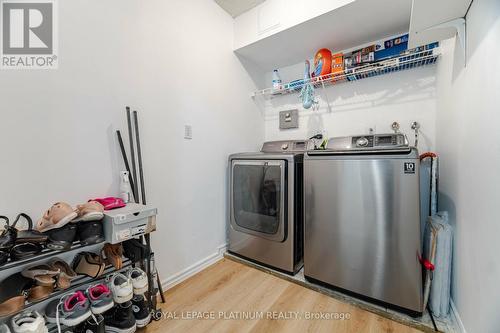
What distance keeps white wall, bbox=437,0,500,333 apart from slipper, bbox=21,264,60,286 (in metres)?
1.79

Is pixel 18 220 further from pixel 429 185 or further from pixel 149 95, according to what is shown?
pixel 429 185

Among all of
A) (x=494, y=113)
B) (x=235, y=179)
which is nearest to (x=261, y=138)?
(x=235, y=179)

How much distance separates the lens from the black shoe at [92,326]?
3.29ft

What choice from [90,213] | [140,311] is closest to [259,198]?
[140,311]

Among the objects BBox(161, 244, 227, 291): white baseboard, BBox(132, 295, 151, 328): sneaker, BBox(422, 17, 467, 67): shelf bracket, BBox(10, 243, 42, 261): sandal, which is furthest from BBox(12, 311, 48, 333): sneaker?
BBox(422, 17, 467, 67): shelf bracket

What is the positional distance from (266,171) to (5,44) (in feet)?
5.48

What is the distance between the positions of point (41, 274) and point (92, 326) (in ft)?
1.17

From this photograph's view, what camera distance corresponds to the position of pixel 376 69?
5.92 feet

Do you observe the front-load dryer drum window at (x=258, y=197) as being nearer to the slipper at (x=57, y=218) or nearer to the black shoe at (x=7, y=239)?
the slipper at (x=57, y=218)

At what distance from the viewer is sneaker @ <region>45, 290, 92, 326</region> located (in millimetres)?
915

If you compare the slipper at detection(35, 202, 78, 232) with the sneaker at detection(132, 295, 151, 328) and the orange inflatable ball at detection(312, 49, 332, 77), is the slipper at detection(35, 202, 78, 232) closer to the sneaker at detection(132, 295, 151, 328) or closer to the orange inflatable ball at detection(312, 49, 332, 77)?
the sneaker at detection(132, 295, 151, 328)

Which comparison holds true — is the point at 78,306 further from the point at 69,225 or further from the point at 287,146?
the point at 287,146

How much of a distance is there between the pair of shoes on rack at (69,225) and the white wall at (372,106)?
2.04m

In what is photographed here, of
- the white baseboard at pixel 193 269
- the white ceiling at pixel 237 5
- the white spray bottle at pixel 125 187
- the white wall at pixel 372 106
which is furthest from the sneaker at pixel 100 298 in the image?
the white ceiling at pixel 237 5
